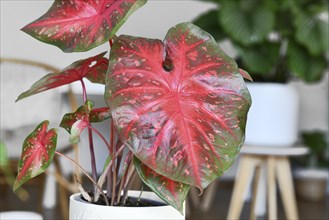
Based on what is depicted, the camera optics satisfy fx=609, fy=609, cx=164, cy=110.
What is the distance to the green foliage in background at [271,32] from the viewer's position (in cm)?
299

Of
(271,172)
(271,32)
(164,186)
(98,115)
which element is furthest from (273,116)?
(164,186)

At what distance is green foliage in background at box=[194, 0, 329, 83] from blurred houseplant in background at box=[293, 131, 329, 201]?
0.99 m

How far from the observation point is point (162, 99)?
727mm

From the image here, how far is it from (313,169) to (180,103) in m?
3.54

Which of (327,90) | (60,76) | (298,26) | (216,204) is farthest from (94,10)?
(327,90)

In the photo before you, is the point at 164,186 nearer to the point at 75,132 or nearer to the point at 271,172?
the point at 75,132

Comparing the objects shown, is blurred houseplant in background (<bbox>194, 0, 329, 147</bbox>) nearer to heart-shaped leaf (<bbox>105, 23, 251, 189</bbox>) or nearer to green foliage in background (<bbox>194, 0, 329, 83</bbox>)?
green foliage in background (<bbox>194, 0, 329, 83</bbox>)

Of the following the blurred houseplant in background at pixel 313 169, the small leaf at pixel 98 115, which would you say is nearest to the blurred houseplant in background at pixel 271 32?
the blurred houseplant in background at pixel 313 169

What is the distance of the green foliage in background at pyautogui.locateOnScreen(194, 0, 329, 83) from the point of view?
9.81 feet

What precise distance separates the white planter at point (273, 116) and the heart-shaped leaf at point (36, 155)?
1780 mm

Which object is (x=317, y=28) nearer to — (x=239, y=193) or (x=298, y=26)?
(x=298, y=26)

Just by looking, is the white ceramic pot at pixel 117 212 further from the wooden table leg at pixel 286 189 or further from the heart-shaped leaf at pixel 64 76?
the wooden table leg at pixel 286 189

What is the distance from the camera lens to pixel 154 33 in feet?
8.80

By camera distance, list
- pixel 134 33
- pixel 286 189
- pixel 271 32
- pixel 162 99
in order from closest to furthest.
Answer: pixel 162 99 < pixel 134 33 < pixel 286 189 < pixel 271 32
